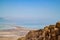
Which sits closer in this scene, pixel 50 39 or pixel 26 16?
pixel 50 39

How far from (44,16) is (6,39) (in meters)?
1.62

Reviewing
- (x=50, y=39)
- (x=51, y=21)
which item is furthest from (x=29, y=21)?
(x=50, y=39)

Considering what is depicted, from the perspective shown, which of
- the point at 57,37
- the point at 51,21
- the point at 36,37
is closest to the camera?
the point at 57,37

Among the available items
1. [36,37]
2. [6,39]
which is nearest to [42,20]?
[6,39]

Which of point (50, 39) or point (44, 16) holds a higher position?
point (44, 16)

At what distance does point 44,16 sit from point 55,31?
262cm

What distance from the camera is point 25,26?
7031 millimetres

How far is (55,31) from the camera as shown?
448 cm

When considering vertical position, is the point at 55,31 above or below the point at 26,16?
below

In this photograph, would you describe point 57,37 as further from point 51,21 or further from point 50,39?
point 51,21

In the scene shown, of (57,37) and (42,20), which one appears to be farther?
(42,20)

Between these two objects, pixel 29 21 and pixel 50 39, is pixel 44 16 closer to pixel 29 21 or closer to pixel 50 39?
pixel 29 21

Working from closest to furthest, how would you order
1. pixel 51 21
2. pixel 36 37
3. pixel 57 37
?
pixel 57 37
pixel 36 37
pixel 51 21

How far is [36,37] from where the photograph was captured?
16.6 feet
